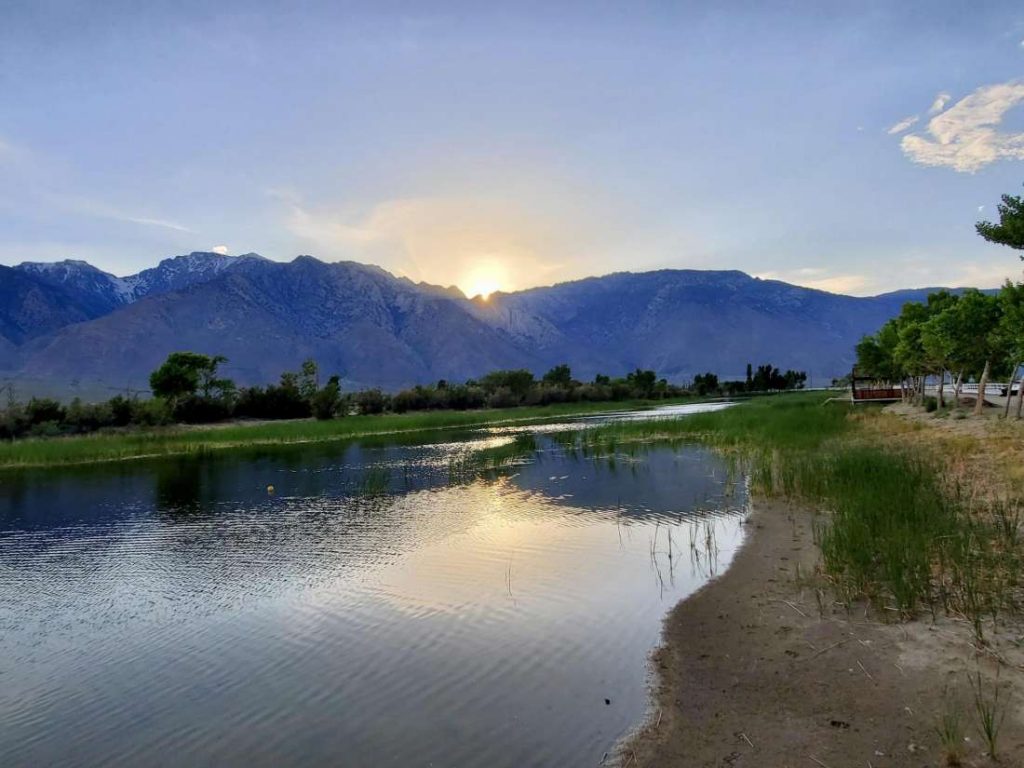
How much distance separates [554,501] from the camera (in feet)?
71.1

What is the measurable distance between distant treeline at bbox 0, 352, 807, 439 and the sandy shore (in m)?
62.1

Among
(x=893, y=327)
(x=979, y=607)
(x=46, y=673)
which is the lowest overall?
(x=46, y=673)

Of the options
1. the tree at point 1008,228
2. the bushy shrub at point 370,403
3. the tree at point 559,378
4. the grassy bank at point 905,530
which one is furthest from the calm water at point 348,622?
the tree at point 559,378

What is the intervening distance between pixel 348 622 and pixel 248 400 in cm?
6947

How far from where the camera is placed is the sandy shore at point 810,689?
19.8ft

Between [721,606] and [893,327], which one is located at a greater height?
[893,327]

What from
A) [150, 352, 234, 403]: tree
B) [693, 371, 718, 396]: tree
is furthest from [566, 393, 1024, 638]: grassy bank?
[693, 371, 718, 396]: tree

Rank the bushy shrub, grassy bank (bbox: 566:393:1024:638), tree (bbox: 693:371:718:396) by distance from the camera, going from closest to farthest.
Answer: grassy bank (bbox: 566:393:1024:638)
the bushy shrub
tree (bbox: 693:371:718:396)

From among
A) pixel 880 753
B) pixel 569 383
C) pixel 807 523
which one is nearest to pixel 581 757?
pixel 880 753

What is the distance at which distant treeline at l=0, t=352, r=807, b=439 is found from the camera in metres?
57.7

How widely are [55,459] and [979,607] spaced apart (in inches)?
1943

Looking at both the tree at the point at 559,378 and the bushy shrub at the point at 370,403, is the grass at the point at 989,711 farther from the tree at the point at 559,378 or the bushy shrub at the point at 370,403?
the tree at the point at 559,378

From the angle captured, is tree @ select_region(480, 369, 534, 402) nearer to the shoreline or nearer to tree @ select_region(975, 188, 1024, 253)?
the shoreline

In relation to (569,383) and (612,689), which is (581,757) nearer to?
(612,689)
